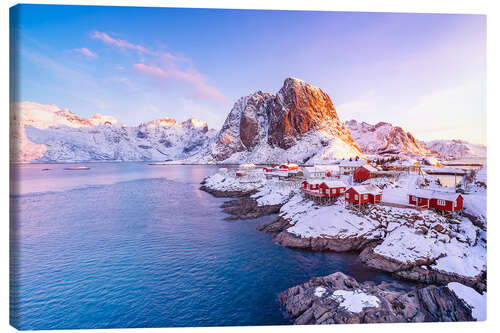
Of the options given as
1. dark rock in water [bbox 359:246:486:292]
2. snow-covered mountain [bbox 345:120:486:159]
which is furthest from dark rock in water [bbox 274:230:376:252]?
snow-covered mountain [bbox 345:120:486:159]

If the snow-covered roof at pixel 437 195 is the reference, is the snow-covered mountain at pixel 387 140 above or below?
above

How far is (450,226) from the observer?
54.2ft

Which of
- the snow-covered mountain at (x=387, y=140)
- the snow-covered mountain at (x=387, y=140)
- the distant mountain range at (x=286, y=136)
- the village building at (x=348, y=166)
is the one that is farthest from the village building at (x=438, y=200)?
the snow-covered mountain at (x=387, y=140)

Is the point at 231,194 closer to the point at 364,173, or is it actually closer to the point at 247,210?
the point at 247,210

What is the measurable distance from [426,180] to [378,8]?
27.6 meters

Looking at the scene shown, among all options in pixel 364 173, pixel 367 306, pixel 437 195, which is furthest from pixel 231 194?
pixel 367 306

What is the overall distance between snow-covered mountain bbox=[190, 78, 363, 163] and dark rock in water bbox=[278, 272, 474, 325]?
270 ft

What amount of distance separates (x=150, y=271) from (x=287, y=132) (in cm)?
11590

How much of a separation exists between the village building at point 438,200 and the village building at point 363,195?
9.59 ft

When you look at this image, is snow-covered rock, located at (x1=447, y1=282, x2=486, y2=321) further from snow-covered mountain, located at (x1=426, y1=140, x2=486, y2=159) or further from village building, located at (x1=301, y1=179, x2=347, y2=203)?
village building, located at (x1=301, y1=179, x2=347, y2=203)

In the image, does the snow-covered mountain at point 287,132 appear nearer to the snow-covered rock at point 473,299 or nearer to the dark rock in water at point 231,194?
the dark rock in water at point 231,194

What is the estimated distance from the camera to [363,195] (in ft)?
67.7

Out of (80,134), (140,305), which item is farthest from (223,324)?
(80,134)

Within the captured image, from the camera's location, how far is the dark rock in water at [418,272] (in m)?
11.9
